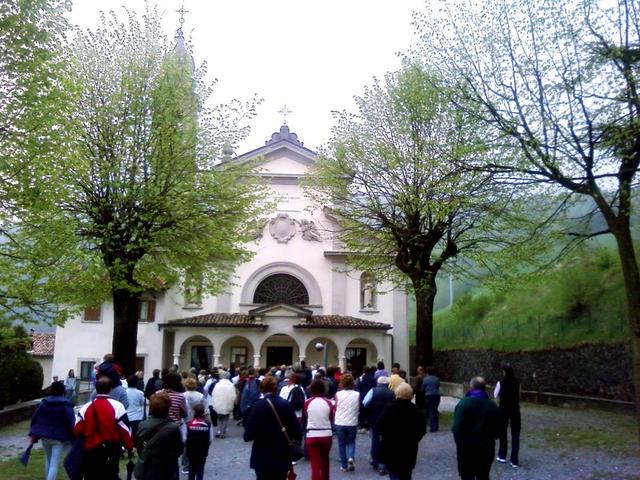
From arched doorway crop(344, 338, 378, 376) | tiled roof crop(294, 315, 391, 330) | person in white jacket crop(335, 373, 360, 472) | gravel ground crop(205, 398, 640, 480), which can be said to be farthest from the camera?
arched doorway crop(344, 338, 378, 376)

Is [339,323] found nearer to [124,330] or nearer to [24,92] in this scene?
[124,330]

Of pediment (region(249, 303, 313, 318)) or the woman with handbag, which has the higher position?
pediment (region(249, 303, 313, 318))

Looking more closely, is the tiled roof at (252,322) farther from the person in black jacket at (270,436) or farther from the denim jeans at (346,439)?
the person in black jacket at (270,436)

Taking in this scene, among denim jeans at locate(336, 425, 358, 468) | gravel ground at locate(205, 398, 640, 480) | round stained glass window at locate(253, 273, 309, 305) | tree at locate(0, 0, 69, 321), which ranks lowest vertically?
gravel ground at locate(205, 398, 640, 480)

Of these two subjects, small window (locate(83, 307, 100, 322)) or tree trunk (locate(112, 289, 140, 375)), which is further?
small window (locate(83, 307, 100, 322))

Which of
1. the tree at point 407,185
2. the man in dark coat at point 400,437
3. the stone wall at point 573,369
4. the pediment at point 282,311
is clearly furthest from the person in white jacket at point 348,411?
the pediment at point 282,311

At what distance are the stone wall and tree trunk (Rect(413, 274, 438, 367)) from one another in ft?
17.7

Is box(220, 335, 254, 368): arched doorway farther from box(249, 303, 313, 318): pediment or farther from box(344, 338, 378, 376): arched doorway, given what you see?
box(344, 338, 378, 376): arched doorway

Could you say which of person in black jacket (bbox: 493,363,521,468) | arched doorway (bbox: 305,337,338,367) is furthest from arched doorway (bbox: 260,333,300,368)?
person in black jacket (bbox: 493,363,521,468)

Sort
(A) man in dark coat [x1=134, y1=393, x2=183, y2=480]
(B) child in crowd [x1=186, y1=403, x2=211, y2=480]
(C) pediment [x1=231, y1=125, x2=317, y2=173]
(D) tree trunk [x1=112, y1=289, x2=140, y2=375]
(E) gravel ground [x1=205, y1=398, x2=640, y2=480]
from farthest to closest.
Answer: (C) pediment [x1=231, y1=125, x2=317, y2=173] < (D) tree trunk [x1=112, y1=289, x2=140, y2=375] < (E) gravel ground [x1=205, y1=398, x2=640, y2=480] < (B) child in crowd [x1=186, y1=403, x2=211, y2=480] < (A) man in dark coat [x1=134, y1=393, x2=183, y2=480]

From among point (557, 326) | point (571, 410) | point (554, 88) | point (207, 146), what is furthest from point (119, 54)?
point (557, 326)

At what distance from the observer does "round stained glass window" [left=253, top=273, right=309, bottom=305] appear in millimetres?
33250

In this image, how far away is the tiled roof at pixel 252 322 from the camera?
30.7m

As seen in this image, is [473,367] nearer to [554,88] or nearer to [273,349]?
[273,349]
